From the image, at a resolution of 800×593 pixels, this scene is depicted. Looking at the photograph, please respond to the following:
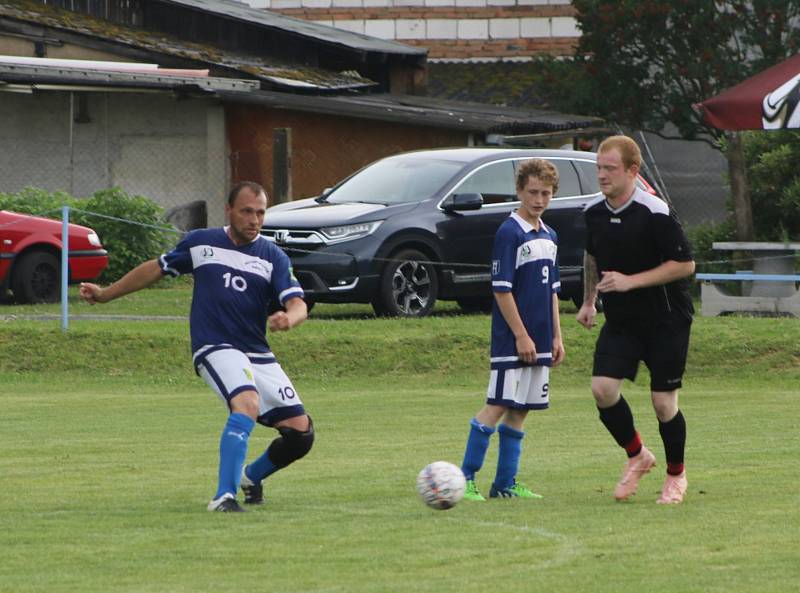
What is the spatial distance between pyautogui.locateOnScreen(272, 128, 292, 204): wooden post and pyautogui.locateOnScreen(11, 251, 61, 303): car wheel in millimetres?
3282

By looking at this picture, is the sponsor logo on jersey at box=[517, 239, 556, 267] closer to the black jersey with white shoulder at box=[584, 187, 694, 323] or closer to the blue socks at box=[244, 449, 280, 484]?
the black jersey with white shoulder at box=[584, 187, 694, 323]

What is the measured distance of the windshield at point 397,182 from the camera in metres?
20.0

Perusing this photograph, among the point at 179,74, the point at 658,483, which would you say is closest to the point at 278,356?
the point at 658,483

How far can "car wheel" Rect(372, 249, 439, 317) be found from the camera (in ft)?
63.5

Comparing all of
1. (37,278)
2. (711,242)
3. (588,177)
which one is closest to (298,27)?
(711,242)

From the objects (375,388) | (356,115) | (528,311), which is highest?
(356,115)

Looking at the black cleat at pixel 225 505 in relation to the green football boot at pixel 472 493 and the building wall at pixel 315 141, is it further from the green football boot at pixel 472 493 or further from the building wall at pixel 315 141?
the building wall at pixel 315 141

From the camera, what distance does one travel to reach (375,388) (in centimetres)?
1672

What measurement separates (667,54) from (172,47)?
10507mm

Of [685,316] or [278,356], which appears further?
[278,356]

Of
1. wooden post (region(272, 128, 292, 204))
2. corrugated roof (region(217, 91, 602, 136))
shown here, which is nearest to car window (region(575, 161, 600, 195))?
wooden post (region(272, 128, 292, 204))

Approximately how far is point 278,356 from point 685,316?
9.12 metres

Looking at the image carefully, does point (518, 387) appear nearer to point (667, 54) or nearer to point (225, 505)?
point (225, 505)

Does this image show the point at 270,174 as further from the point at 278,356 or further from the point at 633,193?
the point at 633,193
